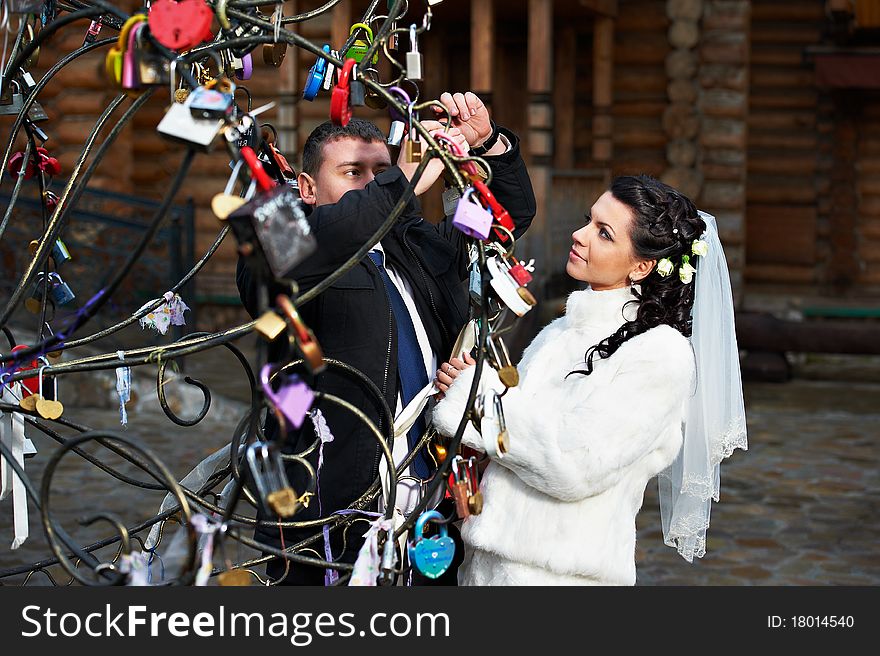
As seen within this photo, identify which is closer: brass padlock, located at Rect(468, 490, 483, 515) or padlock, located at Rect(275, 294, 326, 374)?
padlock, located at Rect(275, 294, 326, 374)

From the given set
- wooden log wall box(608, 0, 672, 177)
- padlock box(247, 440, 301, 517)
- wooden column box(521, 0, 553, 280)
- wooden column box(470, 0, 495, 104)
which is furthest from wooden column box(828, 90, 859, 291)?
padlock box(247, 440, 301, 517)

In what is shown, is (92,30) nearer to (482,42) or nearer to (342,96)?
(342,96)

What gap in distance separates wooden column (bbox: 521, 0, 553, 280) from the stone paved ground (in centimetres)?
225

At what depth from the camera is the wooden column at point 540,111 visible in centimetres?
952

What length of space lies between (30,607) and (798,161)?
1216cm

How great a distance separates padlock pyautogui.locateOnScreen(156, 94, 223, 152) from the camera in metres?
1.44

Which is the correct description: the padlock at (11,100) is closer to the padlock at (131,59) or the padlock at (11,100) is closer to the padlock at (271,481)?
the padlock at (131,59)

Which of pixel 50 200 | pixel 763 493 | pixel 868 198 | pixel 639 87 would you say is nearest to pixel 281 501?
pixel 50 200

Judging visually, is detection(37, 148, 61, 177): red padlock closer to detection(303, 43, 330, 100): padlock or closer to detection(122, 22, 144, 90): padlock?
detection(303, 43, 330, 100): padlock

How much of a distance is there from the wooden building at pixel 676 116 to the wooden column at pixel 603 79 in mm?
21

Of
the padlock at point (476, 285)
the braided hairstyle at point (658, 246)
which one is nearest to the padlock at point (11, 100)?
the padlock at point (476, 285)

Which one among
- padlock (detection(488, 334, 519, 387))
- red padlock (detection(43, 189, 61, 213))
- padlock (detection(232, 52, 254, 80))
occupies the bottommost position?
padlock (detection(488, 334, 519, 387))

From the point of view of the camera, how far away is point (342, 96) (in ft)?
5.81

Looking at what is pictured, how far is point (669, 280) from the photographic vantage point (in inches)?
95.3
